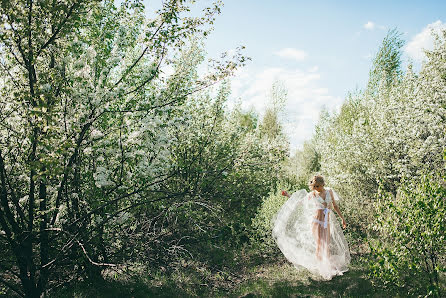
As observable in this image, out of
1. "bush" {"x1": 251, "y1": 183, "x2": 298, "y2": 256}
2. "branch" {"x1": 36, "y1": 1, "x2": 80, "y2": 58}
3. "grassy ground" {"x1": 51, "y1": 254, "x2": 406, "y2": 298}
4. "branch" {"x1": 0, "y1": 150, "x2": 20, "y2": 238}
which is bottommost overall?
"grassy ground" {"x1": 51, "y1": 254, "x2": 406, "y2": 298}

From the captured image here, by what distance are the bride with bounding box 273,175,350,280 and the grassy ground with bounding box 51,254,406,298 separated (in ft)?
1.25

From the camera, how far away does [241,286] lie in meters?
8.46

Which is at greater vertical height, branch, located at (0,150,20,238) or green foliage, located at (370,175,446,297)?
branch, located at (0,150,20,238)

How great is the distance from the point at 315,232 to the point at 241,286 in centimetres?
221

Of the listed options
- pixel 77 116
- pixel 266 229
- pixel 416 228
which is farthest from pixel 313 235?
pixel 77 116

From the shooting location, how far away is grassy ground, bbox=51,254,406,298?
7383mm

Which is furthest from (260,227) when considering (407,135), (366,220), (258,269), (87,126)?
(87,126)

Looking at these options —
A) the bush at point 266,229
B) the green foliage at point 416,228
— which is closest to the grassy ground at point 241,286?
the green foliage at point 416,228

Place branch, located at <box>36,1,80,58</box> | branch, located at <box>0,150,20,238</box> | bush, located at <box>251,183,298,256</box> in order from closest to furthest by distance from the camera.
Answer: branch, located at <box>36,1,80,58</box> < branch, located at <box>0,150,20,238</box> < bush, located at <box>251,183,298,256</box>

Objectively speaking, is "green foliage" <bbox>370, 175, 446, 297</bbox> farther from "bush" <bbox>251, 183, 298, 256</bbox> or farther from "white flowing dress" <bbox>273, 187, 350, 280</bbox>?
"bush" <bbox>251, 183, 298, 256</bbox>

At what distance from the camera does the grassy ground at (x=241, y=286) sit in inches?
291

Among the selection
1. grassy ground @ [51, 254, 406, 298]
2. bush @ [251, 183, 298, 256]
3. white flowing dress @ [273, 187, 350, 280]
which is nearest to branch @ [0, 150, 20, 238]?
grassy ground @ [51, 254, 406, 298]

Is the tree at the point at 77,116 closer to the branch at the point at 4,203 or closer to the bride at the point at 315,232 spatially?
the branch at the point at 4,203

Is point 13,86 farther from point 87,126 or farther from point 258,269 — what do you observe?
point 258,269
